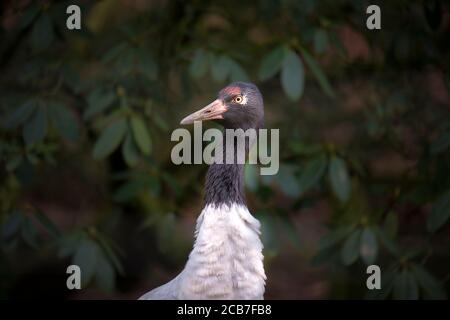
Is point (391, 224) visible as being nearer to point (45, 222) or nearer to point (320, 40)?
point (320, 40)

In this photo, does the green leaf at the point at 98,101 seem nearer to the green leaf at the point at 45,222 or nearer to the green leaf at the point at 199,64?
the green leaf at the point at 199,64

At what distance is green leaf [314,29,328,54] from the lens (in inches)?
188

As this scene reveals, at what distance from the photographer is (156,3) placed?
237 inches

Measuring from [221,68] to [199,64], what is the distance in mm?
142

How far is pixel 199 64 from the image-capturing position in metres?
4.70

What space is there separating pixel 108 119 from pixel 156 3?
1.54 meters

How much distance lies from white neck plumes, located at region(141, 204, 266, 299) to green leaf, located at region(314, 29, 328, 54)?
1498mm

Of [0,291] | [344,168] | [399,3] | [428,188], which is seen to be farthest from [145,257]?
[399,3]

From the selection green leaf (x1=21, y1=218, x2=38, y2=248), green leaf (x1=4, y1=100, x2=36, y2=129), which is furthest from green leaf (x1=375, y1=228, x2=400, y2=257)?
green leaf (x1=4, y1=100, x2=36, y2=129)

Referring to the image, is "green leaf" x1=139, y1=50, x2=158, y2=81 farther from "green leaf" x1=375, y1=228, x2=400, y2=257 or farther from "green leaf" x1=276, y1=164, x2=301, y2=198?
"green leaf" x1=375, y1=228, x2=400, y2=257

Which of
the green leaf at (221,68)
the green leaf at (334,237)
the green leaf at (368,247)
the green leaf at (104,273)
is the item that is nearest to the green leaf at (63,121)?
the green leaf at (104,273)

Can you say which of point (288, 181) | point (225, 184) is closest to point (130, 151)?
point (288, 181)
